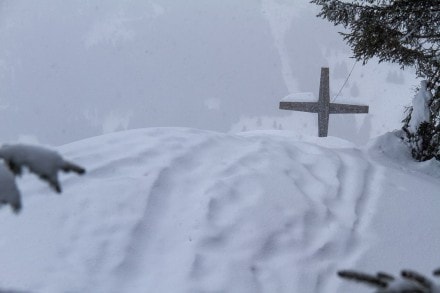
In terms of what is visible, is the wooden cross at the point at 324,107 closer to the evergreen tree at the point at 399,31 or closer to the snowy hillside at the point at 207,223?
the evergreen tree at the point at 399,31

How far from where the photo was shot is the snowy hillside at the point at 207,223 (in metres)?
3.41

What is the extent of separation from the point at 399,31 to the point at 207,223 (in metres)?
5.76

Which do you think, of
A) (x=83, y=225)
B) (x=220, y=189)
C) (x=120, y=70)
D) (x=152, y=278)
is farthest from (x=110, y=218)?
(x=120, y=70)

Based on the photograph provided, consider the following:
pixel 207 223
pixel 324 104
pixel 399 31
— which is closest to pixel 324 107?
pixel 324 104

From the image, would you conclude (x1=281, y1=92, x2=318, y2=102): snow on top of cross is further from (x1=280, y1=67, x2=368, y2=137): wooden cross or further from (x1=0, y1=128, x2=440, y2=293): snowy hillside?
(x1=0, y1=128, x2=440, y2=293): snowy hillside

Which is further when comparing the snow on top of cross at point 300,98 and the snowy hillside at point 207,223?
the snow on top of cross at point 300,98

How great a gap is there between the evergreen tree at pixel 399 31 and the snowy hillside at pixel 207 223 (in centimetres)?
185

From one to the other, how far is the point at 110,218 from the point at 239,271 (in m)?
1.43

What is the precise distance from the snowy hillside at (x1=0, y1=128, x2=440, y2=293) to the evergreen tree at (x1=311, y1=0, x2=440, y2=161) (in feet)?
6.08

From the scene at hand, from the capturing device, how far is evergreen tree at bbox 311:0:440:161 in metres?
7.04

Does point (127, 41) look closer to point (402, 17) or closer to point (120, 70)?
point (120, 70)

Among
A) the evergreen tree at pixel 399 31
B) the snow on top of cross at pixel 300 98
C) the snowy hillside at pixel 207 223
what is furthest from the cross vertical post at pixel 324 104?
the snowy hillside at pixel 207 223

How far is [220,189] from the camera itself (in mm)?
4465

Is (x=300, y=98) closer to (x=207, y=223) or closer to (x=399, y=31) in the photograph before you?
(x=399, y=31)
